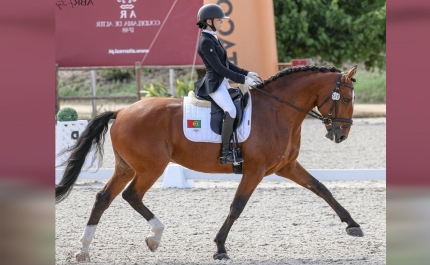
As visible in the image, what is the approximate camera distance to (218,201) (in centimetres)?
789

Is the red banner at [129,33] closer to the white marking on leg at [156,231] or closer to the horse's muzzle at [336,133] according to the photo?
the horse's muzzle at [336,133]

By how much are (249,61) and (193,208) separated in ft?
17.2

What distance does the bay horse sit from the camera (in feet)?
18.3

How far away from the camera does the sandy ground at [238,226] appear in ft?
17.7

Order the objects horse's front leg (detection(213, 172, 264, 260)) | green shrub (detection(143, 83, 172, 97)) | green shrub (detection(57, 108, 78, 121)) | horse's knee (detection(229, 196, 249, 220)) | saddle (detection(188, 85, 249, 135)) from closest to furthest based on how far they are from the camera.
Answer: horse's front leg (detection(213, 172, 264, 260)) < horse's knee (detection(229, 196, 249, 220)) < saddle (detection(188, 85, 249, 135)) < green shrub (detection(57, 108, 78, 121)) < green shrub (detection(143, 83, 172, 97))

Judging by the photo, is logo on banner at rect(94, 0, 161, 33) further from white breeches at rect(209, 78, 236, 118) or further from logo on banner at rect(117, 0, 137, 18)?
white breeches at rect(209, 78, 236, 118)

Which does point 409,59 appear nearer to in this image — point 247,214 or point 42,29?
point 42,29

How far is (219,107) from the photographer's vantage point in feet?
18.5

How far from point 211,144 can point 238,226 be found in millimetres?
1244

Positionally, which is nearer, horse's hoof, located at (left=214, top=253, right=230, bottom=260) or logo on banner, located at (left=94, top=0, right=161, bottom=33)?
horse's hoof, located at (left=214, top=253, right=230, bottom=260)

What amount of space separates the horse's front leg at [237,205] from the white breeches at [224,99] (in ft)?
1.58

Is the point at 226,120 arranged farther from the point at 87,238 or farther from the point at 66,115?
the point at 66,115

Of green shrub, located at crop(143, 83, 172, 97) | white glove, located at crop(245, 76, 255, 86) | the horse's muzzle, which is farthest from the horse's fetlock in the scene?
green shrub, located at crop(143, 83, 172, 97)

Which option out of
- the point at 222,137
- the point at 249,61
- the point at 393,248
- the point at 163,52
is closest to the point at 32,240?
the point at 393,248
